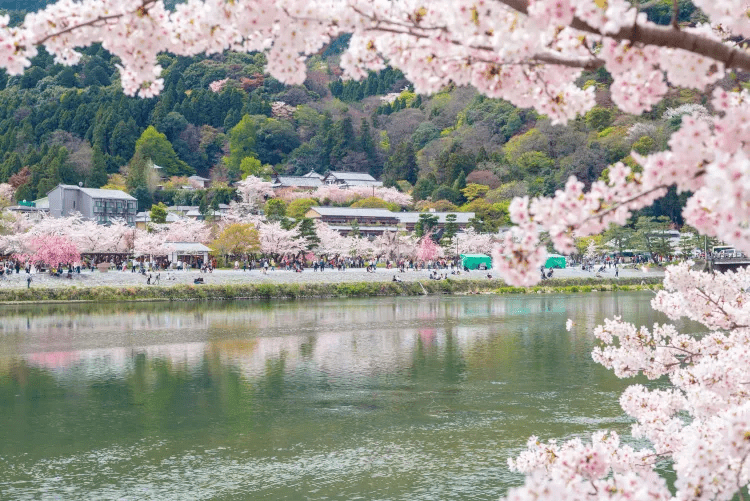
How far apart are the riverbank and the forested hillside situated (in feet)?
45.1

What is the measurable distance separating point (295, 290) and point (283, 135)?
49.3m

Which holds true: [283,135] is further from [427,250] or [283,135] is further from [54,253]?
[54,253]

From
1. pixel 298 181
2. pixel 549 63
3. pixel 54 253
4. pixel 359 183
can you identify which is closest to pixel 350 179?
pixel 359 183

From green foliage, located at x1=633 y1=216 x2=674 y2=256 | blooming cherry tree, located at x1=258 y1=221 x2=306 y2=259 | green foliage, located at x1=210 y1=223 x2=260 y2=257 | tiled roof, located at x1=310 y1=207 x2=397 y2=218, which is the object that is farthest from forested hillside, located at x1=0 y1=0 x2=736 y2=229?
green foliage, located at x1=210 y1=223 x2=260 y2=257

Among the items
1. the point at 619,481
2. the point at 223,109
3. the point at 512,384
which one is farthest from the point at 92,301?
the point at 223,109

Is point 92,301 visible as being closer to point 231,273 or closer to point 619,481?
point 231,273

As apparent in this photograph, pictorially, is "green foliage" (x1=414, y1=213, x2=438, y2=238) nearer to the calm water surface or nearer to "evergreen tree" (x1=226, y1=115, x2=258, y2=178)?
the calm water surface

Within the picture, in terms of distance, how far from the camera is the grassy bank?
99.3ft

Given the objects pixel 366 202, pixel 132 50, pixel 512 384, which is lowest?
pixel 512 384

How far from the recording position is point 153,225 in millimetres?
47156

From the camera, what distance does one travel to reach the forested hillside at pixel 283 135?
2390 inches

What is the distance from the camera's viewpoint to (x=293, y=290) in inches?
1330

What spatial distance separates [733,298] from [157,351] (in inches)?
586

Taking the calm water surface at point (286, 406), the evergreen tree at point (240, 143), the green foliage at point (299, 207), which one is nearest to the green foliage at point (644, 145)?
the green foliage at point (299, 207)
